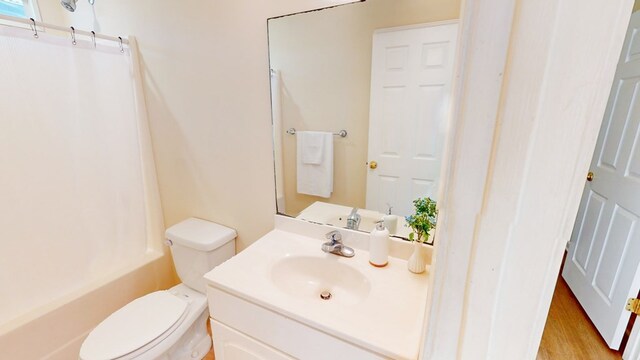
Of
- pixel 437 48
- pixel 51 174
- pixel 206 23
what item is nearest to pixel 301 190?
pixel 437 48

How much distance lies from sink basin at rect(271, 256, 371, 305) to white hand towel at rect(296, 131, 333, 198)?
31cm

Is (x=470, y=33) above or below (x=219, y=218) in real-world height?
above

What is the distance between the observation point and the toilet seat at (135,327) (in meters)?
1.07

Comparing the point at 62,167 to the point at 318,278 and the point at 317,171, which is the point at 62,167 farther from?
the point at 318,278

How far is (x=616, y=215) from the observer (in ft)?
5.12

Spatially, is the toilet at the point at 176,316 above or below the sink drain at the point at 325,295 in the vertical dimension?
below

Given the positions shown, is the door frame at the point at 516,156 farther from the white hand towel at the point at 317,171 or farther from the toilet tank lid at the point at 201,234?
the toilet tank lid at the point at 201,234

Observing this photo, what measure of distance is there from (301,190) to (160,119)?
3.24 feet

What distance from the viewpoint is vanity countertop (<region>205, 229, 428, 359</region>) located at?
0.72 meters

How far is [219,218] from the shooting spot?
5.04 feet

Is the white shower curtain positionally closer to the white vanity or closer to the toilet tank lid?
the toilet tank lid

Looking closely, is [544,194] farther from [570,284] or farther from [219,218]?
[570,284]

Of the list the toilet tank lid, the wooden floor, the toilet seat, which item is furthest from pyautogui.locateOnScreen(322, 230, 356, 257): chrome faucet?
the wooden floor

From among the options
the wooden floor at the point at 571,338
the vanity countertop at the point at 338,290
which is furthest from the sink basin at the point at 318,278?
the wooden floor at the point at 571,338
